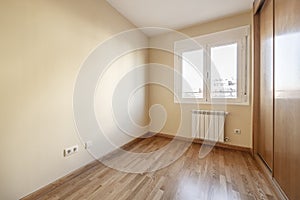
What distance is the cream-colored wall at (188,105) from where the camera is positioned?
262cm

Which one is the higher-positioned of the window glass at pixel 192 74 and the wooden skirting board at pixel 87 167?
the window glass at pixel 192 74

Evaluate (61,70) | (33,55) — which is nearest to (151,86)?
(61,70)

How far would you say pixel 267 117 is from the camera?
1902 mm

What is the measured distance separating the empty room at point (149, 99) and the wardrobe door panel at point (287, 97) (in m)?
0.01

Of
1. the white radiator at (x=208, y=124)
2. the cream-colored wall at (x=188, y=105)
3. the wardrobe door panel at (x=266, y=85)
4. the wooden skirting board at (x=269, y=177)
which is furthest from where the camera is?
the white radiator at (x=208, y=124)

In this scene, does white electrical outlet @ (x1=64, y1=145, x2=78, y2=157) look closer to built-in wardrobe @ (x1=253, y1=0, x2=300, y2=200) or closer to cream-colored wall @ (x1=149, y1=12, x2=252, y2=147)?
cream-colored wall @ (x1=149, y1=12, x2=252, y2=147)

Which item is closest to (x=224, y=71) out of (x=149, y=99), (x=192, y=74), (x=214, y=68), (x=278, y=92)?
(x=214, y=68)

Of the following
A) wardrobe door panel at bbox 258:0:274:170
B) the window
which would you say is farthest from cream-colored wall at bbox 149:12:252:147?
wardrobe door panel at bbox 258:0:274:170

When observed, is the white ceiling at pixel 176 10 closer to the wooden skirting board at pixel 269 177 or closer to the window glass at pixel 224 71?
the window glass at pixel 224 71

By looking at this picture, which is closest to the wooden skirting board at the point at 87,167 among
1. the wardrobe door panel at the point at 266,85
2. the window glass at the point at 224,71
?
the wardrobe door panel at the point at 266,85

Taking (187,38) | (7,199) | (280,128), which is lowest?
(7,199)

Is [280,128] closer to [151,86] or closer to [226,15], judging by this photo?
[226,15]

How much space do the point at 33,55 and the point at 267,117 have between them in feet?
9.10

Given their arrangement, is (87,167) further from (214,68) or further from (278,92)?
(214,68)
